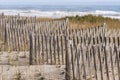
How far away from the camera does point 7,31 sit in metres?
16.1

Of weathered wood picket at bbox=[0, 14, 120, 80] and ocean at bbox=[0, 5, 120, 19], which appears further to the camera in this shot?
ocean at bbox=[0, 5, 120, 19]

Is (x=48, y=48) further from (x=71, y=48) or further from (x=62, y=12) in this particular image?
(x=62, y=12)

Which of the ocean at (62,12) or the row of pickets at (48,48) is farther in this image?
the ocean at (62,12)

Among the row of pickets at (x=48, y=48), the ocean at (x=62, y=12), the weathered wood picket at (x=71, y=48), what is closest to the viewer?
the weathered wood picket at (x=71, y=48)

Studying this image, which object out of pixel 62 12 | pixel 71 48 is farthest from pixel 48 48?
pixel 62 12

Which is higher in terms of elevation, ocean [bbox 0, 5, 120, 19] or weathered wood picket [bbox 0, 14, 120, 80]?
weathered wood picket [bbox 0, 14, 120, 80]

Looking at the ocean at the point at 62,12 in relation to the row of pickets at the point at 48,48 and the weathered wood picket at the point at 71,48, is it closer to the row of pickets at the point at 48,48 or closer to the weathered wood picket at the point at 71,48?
the weathered wood picket at the point at 71,48

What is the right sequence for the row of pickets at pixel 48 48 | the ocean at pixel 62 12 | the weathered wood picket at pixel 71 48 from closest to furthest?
the weathered wood picket at pixel 71 48, the row of pickets at pixel 48 48, the ocean at pixel 62 12

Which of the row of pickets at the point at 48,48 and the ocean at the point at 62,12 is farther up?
the row of pickets at the point at 48,48

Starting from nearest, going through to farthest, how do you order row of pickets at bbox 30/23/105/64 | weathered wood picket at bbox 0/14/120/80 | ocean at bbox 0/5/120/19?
weathered wood picket at bbox 0/14/120/80, row of pickets at bbox 30/23/105/64, ocean at bbox 0/5/120/19

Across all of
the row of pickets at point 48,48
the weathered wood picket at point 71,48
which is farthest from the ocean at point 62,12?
the row of pickets at point 48,48

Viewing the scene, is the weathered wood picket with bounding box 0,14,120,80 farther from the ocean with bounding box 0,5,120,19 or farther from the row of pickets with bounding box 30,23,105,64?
the ocean with bounding box 0,5,120,19

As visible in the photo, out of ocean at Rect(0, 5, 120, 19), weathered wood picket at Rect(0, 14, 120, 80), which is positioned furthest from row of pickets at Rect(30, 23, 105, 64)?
ocean at Rect(0, 5, 120, 19)

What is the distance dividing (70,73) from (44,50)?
269 centimetres
